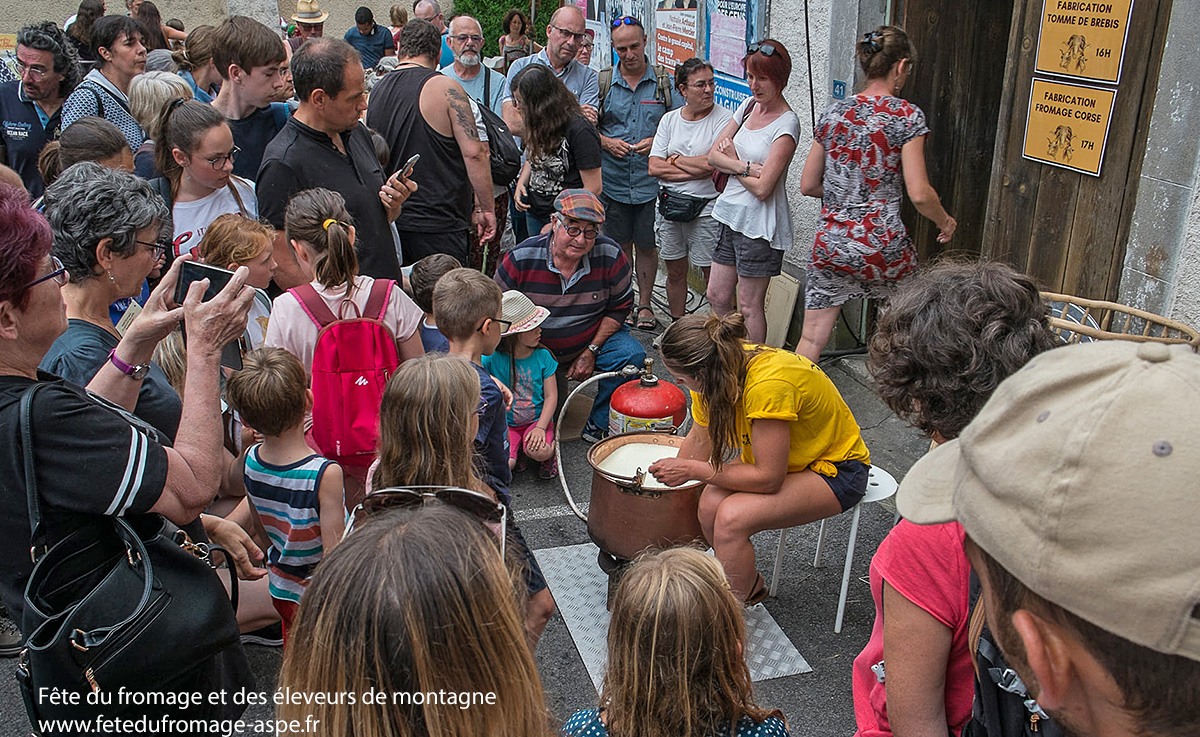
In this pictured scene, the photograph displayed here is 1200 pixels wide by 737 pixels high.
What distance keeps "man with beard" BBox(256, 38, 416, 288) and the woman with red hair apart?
77.9 inches

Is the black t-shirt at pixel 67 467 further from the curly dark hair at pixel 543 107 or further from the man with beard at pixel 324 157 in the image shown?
the curly dark hair at pixel 543 107

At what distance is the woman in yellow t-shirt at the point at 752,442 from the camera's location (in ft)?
9.41

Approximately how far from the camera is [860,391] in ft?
16.3

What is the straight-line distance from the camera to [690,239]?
5.82m

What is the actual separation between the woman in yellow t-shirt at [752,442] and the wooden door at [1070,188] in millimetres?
1512

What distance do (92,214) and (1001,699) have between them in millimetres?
2478

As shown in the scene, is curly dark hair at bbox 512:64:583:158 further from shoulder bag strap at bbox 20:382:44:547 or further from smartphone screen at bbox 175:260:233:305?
shoulder bag strap at bbox 20:382:44:547

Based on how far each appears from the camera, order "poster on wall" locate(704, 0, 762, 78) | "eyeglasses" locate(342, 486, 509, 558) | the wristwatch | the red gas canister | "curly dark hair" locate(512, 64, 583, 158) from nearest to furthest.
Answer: "eyeglasses" locate(342, 486, 509, 558), the wristwatch, the red gas canister, "curly dark hair" locate(512, 64, 583, 158), "poster on wall" locate(704, 0, 762, 78)

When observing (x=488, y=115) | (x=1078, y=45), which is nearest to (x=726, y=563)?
(x=1078, y=45)

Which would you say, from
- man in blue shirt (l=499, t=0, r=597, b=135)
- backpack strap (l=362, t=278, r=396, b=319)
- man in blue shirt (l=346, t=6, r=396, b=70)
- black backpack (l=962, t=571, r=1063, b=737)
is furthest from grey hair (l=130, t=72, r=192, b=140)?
man in blue shirt (l=346, t=6, r=396, b=70)

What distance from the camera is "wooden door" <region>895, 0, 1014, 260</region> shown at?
473cm

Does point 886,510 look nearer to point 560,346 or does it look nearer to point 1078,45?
point 560,346

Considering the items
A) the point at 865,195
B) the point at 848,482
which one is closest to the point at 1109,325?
the point at 865,195

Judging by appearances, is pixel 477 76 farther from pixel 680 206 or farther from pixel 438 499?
pixel 438 499
